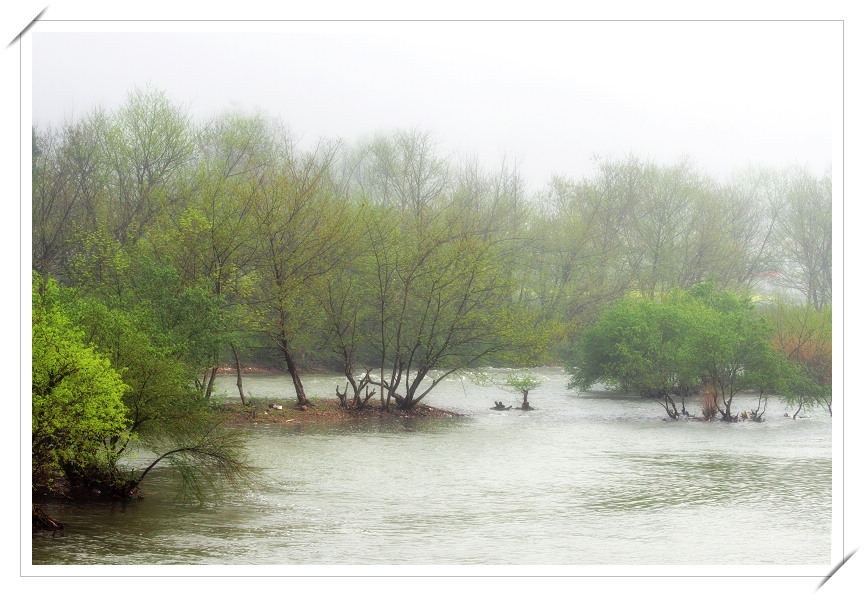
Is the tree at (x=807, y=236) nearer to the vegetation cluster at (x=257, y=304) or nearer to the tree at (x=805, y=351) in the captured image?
the vegetation cluster at (x=257, y=304)

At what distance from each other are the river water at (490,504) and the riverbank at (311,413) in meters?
0.97

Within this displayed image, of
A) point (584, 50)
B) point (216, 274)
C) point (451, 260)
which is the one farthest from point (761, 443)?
point (216, 274)

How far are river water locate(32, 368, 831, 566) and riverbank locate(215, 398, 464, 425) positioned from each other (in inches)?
38.1

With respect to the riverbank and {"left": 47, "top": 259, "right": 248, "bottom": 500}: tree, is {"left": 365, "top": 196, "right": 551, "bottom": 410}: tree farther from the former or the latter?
{"left": 47, "top": 259, "right": 248, "bottom": 500}: tree

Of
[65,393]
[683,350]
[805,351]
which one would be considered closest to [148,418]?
[65,393]

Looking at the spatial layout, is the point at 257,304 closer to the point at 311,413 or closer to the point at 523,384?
the point at 311,413

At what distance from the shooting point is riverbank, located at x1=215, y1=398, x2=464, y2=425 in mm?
22203

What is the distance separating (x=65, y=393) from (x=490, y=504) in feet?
21.9

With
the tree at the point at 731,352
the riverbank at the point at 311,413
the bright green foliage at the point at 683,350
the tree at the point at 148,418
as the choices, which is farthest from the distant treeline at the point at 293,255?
the tree at the point at 731,352

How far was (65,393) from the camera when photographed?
10188 millimetres

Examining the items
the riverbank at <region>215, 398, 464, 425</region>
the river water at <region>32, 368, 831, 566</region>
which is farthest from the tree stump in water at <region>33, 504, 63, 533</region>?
the riverbank at <region>215, 398, 464, 425</region>
